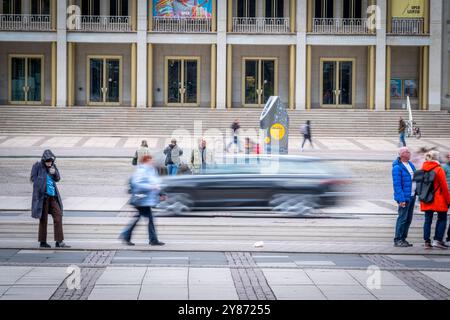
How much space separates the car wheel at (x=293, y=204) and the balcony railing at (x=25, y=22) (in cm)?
3613

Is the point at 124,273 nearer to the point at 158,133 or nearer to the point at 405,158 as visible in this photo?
the point at 405,158

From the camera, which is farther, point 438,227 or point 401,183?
point 438,227

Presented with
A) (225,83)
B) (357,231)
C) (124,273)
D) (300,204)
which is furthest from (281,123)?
(225,83)

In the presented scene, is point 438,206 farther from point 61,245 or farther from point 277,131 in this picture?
point 277,131

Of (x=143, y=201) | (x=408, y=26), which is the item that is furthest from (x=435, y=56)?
(x=143, y=201)

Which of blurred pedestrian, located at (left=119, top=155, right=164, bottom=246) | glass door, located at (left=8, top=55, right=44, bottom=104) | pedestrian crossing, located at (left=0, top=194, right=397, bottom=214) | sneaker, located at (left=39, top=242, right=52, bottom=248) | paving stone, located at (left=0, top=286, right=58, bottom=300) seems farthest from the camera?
glass door, located at (left=8, top=55, right=44, bottom=104)

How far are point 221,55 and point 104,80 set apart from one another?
8.24 meters

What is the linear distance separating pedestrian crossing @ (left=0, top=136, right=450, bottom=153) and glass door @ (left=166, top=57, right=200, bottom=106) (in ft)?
36.0

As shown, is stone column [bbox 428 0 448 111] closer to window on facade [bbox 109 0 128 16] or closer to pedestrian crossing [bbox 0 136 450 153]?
pedestrian crossing [bbox 0 136 450 153]

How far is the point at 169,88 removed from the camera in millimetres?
55750

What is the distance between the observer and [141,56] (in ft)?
172

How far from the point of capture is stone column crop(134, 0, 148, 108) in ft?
171

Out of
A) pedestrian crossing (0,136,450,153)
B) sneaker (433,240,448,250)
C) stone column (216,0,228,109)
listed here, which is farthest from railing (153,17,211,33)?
sneaker (433,240,448,250)

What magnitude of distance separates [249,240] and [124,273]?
4228 millimetres
